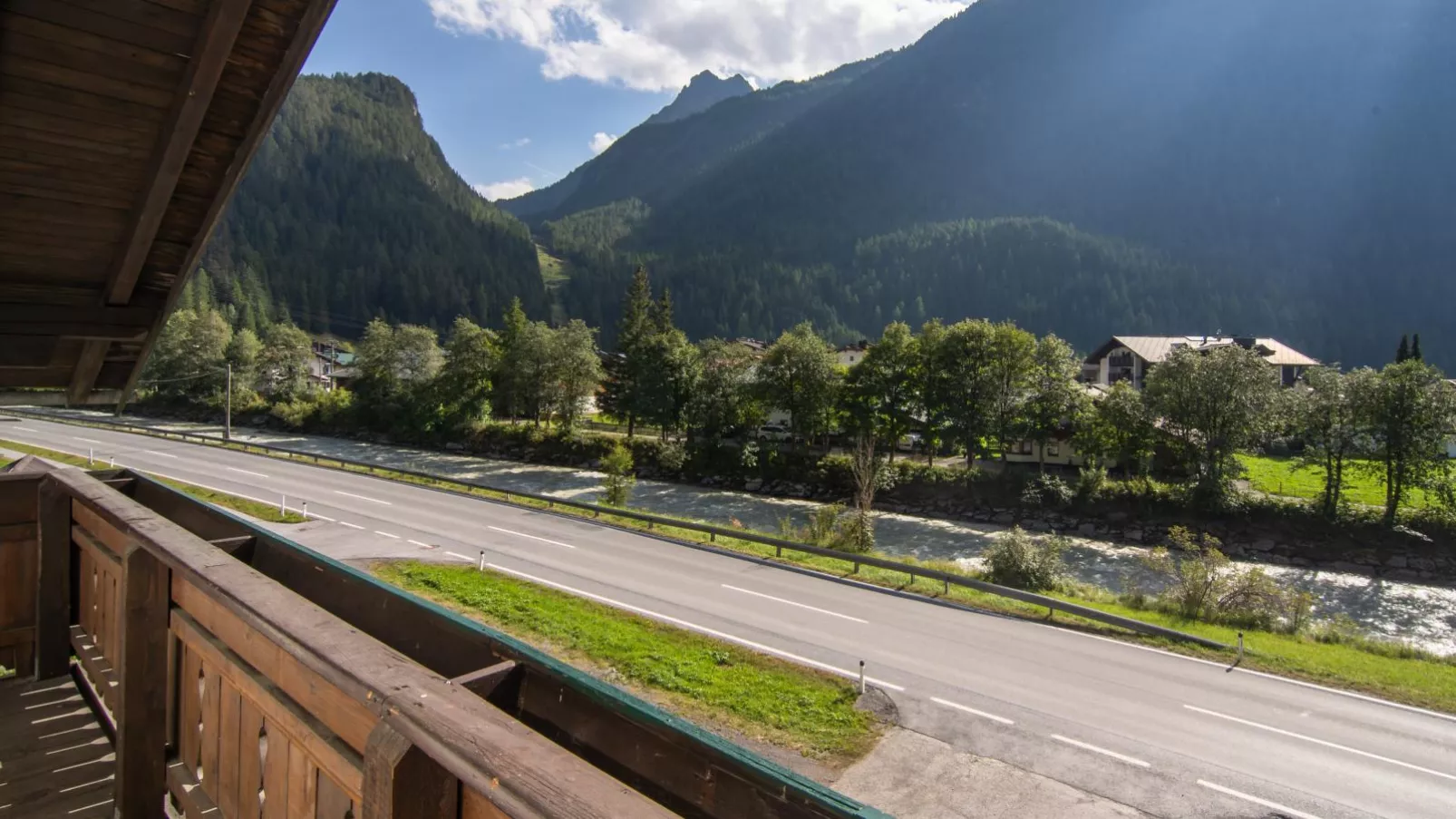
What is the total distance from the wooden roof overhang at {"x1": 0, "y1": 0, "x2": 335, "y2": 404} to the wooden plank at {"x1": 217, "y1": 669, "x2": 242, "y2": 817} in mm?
2925

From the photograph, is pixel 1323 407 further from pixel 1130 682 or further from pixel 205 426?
pixel 205 426

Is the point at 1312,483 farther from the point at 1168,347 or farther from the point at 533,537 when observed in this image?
the point at 533,537

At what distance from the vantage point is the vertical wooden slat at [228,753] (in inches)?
101

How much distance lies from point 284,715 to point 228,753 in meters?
0.87

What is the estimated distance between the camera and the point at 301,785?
6.91 ft

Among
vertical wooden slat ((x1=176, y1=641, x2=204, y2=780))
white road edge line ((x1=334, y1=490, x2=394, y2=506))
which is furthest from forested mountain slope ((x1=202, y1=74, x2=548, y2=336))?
vertical wooden slat ((x1=176, y1=641, x2=204, y2=780))

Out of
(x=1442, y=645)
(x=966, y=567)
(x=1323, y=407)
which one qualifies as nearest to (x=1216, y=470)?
(x=1323, y=407)

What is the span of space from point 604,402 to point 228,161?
46492 mm

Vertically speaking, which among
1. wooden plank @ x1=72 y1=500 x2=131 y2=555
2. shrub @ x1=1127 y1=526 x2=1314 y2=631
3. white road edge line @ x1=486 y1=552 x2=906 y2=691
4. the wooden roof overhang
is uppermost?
the wooden roof overhang

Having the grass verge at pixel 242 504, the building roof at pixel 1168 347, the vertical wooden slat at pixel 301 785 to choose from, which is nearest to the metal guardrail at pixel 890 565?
the grass verge at pixel 242 504

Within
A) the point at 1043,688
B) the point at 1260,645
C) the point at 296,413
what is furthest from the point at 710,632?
the point at 296,413

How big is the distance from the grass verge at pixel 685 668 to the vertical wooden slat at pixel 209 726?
26.2 ft

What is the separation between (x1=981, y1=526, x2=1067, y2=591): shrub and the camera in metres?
21.4

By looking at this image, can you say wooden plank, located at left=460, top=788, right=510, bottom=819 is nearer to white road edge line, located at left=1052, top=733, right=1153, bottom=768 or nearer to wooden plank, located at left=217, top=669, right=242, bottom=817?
wooden plank, located at left=217, top=669, right=242, bottom=817
